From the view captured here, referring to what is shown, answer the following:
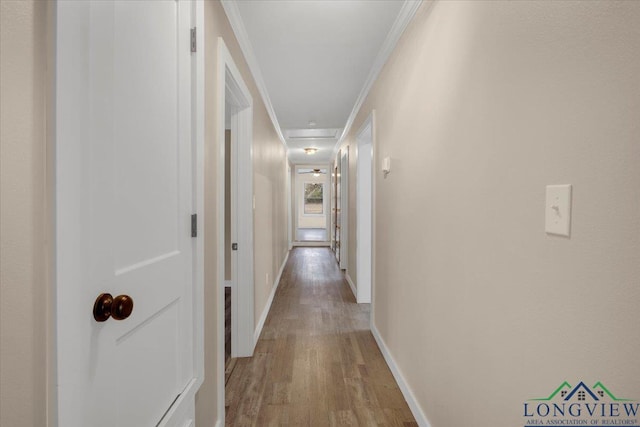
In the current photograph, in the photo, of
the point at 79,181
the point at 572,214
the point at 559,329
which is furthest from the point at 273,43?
the point at 559,329

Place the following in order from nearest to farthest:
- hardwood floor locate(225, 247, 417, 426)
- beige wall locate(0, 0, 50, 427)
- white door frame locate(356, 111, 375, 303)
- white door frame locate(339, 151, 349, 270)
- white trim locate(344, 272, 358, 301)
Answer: beige wall locate(0, 0, 50, 427), hardwood floor locate(225, 247, 417, 426), white door frame locate(356, 111, 375, 303), white trim locate(344, 272, 358, 301), white door frame locate(339, 151, 349, 270)

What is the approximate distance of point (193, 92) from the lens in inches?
48.5

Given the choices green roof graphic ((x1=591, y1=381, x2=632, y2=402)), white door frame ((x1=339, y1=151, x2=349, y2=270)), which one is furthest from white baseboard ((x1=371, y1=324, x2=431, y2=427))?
white door frame ((x1=339, y1=151, x2=349, y2=270))

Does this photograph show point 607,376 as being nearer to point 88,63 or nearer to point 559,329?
point 559,329

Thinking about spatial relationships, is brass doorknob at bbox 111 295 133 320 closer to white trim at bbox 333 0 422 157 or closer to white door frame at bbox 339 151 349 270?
white trim at bbox 333 0 422 157

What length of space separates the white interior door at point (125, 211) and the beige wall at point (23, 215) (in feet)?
0.09

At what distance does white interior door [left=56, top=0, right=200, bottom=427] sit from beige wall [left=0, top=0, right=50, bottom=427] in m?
0.03

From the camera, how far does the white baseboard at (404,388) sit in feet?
5.48

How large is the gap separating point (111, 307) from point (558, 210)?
3.65ft

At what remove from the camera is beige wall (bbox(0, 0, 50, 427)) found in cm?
51

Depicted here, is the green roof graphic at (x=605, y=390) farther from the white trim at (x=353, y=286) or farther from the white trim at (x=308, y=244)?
the white trim at (x=308, y=244)

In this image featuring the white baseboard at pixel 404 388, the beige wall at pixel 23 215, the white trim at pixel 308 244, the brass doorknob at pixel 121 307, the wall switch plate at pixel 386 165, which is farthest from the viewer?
the white trim at pixel 308 244

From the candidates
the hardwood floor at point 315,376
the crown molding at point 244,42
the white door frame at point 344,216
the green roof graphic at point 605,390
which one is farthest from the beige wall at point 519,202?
the white door frame at point 344,216

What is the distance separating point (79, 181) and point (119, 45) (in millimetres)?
387
